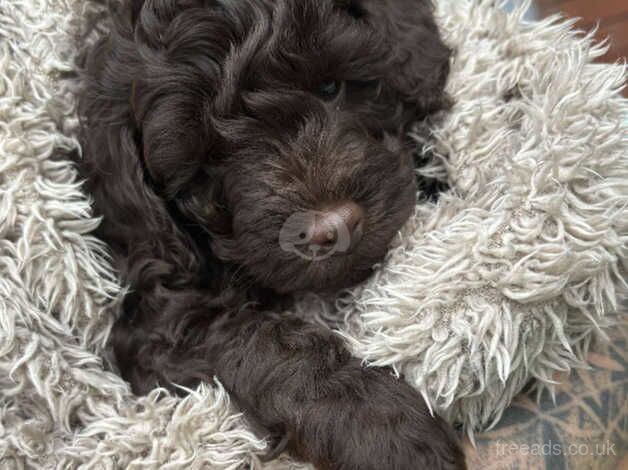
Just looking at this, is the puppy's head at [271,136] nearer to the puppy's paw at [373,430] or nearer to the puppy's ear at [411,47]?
the puppy's ear at [411,47]

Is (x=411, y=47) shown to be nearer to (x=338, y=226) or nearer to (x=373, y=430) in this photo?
(x=338, y=226)

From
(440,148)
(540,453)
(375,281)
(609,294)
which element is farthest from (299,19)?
(540,453)

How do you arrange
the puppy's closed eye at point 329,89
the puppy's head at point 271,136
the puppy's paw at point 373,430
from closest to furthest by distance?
1. the puppy's paw at point 373,430
2. the puppy's head at point 271,136
3. the puppy's closed eye at point 329,89

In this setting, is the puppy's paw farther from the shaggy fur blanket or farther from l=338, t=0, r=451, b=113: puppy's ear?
l=338, t=0, r=451, b=113: puppy's ear

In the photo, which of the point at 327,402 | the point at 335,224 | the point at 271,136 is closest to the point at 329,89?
the point at 271,136

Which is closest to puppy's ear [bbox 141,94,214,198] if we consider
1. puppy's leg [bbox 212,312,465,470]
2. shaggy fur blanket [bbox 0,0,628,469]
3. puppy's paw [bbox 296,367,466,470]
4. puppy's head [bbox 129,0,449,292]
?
puppy's head [bbox 129,0,449,292]

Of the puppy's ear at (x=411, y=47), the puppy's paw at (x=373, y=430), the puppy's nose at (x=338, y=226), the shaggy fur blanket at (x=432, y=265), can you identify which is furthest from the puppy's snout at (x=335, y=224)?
the puppy's ear at (x=411, y=47)
